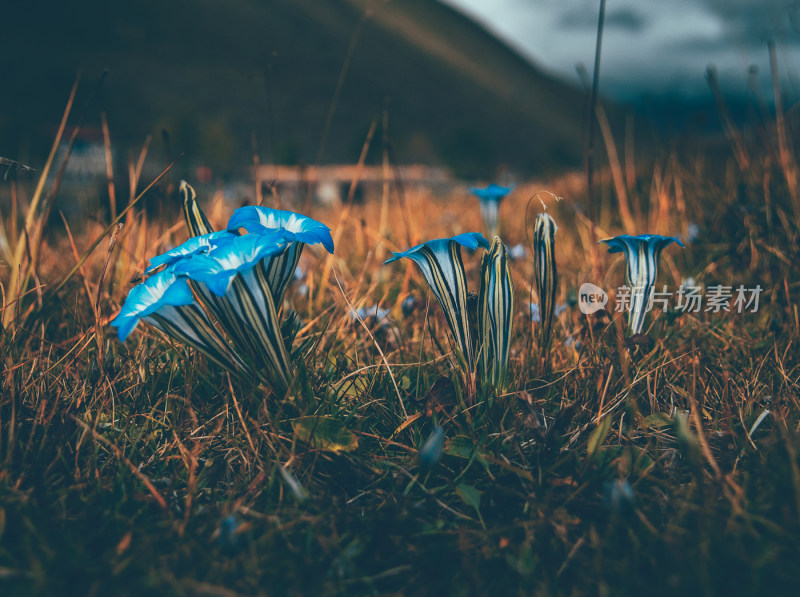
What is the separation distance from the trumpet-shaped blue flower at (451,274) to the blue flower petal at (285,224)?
0.67 ft

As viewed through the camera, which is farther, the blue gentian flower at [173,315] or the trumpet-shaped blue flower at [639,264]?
the trumpet-shaped blue flower at [639,264]

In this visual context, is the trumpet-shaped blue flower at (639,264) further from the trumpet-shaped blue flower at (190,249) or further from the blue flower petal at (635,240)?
the trumpet-shaped blue flower at (190,249)

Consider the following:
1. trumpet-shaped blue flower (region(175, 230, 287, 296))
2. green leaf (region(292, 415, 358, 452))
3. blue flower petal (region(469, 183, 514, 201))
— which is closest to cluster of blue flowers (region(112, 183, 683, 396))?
trumpet-shaped blue flower (region(175, 230, 287, 296))

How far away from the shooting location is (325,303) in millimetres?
2471

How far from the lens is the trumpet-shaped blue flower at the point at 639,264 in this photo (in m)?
1.60

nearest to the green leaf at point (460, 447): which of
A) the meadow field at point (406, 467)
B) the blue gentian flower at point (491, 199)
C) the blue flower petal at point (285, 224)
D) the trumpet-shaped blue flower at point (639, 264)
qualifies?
the meadow field at point (406, 467)

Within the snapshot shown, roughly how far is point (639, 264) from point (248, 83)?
75.6 meters

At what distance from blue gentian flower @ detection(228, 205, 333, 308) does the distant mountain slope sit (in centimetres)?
4004

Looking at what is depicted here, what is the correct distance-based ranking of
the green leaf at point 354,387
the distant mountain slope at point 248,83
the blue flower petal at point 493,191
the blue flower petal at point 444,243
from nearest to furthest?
the blue flower petal at point 444,243 → the green leaf at point 354,387 → the blue flower petal at point 493,191 → the distant mountain slope at point 248,83

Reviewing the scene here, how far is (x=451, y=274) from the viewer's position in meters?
1.48

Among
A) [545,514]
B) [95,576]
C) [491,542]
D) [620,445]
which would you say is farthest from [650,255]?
[95,576]

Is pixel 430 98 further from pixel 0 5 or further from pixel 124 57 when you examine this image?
pixel 0 5

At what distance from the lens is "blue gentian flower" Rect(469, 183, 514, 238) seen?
2443 millimetres

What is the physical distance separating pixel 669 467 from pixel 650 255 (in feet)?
2.15
